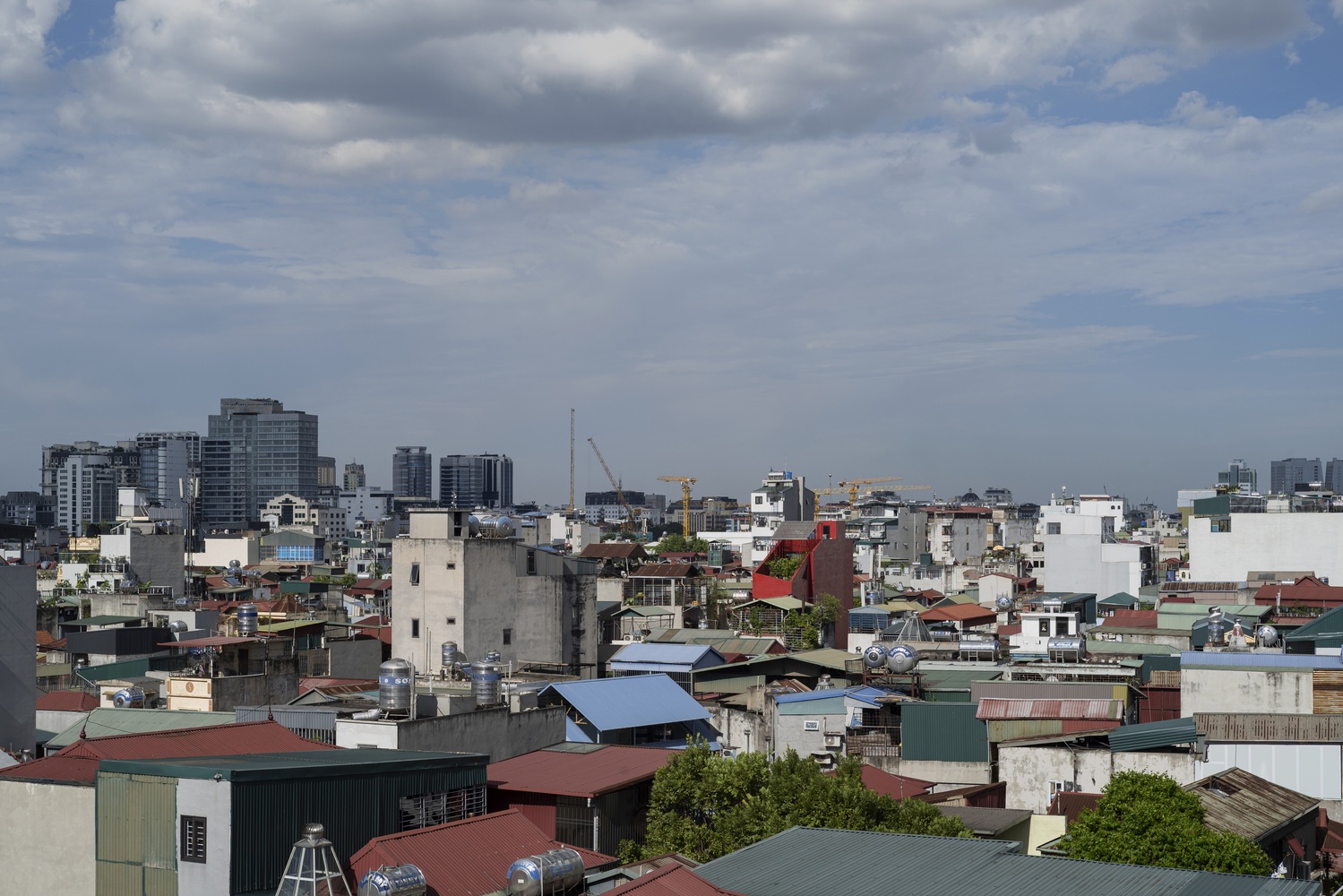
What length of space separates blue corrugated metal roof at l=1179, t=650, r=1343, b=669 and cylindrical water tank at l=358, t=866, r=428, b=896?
30.9 m

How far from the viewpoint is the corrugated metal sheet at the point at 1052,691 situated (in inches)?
1780

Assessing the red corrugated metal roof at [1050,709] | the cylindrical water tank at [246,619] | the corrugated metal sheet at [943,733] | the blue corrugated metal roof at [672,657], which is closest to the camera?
the red corrugated metal roof at [1050,709]

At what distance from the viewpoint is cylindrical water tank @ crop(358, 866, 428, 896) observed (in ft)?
72.7

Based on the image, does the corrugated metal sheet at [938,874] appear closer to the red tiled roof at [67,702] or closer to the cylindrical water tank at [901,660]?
the cylindrical water tank at [901,660]

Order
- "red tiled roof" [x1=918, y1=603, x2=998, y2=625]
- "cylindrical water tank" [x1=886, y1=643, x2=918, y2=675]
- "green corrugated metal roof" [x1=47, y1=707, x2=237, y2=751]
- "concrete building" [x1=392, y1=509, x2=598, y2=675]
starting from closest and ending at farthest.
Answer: "green corrugated metal roof" [x1=47, y1=707, x2=237, y2=751], "cylindrical water tank" [x1=886, y1=643, x2=918, y2=675], "concrete building" [x1=392, y1=509, x2=598, y2=675], "red tiled roof" [x1=918, y1=603, x2=998, y2=625]

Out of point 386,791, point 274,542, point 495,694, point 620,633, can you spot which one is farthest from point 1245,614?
point 274,542

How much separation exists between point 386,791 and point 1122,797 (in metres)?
14.5

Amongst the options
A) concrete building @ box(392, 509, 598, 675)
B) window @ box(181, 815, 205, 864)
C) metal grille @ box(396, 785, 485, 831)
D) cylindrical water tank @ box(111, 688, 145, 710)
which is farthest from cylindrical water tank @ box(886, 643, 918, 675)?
window @ box(181, 815, 205, 864)

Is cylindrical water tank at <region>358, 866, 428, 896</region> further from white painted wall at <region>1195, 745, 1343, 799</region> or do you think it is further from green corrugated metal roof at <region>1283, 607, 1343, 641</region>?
green corrugated metal roof at <region>1283, 607, 1343, 641</region>

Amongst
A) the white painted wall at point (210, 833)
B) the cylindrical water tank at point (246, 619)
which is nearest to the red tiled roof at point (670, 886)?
the white painted wall at point (210, 833)

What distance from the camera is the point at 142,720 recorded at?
3791 cm

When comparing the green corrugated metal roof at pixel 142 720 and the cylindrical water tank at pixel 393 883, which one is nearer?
the cylindrical water tank at pixel 393 883

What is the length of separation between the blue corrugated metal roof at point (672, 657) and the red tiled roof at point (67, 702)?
63.6ft

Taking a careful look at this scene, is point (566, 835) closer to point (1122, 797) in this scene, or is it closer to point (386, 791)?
point (386, 791)
